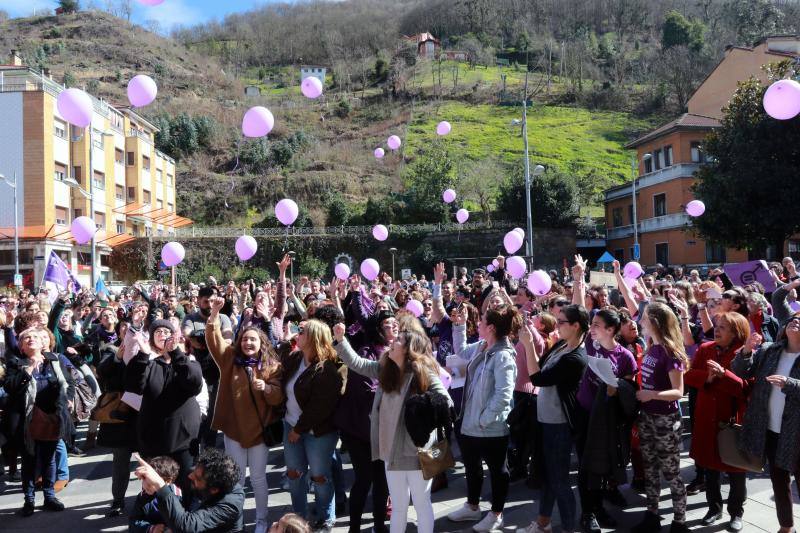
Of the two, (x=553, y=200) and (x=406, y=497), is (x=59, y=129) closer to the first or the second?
(x=553, y=200)

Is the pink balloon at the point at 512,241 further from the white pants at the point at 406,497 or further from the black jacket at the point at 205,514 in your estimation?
the black jacket at the point at 205,514

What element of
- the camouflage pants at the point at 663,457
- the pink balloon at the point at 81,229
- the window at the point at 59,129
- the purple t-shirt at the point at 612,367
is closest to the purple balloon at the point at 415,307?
the purple t-shirt at the point at 612,367

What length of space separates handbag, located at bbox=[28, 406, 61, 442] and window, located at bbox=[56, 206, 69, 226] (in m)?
34.8

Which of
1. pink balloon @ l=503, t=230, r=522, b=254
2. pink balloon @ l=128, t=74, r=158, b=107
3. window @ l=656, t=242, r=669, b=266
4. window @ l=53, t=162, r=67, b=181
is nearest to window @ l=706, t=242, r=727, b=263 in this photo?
window @ l=656, t=242, r=669, b=266

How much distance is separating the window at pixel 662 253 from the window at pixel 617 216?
5063mm

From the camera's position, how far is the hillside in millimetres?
57062

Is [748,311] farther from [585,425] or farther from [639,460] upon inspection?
[585,425]

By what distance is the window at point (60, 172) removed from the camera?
1415 inches

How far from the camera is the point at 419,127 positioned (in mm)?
70250

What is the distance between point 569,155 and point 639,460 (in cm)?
5806

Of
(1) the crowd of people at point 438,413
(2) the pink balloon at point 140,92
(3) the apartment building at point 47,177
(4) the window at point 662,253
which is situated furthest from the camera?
(4) the window at point 662,253

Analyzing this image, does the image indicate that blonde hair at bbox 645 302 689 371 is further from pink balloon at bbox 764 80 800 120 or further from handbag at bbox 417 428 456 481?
pink balloon at bbox 764 80 800 120

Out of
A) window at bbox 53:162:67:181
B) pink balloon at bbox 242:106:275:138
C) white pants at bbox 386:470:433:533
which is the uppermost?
window at bbox 53:162:67:181

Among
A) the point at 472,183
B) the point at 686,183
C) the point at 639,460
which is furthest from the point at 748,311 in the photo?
the point at 472,183
